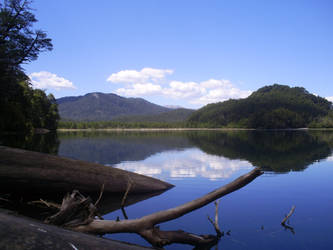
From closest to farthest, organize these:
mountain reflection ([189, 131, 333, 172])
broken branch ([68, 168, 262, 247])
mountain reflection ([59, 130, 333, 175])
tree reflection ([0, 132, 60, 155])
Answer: broken branch ([68, 168, 262, 247]) < mountain reflection ([59, 130, 333, 175]) < mountain reflection ([189, 131, 333, 172]) < tree reflection ([0, 132, 60, 155])

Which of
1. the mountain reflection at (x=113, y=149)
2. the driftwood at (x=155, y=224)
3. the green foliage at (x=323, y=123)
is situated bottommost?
the mountain reflection at (x=113, y=149)

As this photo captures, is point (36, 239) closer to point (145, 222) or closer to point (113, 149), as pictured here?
point (145, 222)

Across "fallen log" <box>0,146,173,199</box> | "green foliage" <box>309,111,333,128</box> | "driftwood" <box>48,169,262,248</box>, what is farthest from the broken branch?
"green foliage" <box>309,111,333,128</box>

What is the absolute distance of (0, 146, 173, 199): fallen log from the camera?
23.1ft

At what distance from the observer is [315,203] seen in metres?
8.94

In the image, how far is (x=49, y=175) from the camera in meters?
7.33

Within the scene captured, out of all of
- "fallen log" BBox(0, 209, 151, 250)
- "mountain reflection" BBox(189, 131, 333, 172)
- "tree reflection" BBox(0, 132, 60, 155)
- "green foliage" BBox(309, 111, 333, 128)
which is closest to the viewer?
"fallen log" BBox(0, 209, 151, 250)

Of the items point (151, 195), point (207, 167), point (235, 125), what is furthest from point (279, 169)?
point (235, 125)

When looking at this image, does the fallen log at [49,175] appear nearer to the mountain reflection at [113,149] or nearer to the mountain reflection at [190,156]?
the mountain reflection at [190,156]

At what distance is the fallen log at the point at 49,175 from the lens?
7051 mm

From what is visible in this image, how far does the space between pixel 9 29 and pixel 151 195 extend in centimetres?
2483

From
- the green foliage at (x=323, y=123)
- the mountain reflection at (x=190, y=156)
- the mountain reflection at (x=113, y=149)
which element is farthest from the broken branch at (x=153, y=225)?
the green foliage at (x=323, y=123)

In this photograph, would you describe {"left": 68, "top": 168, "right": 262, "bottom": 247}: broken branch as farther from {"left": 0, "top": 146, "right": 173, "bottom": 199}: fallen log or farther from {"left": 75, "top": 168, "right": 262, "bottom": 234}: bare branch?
{"left": 0, "top": 146, "right": 173, "bottom": 199}: fallen log

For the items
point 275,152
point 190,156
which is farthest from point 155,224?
point 275,152
